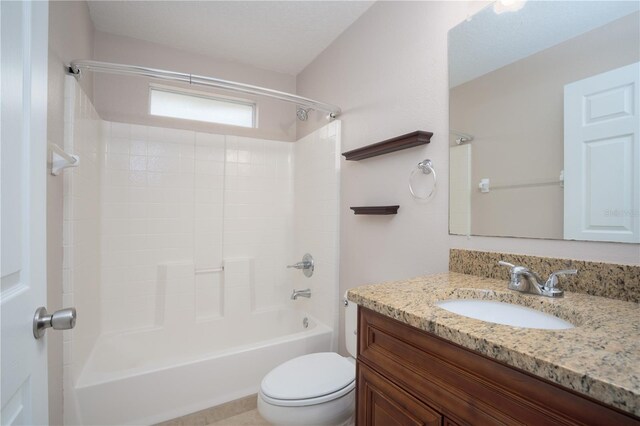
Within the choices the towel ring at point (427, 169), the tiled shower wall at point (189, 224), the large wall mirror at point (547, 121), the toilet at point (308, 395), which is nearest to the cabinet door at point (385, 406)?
the toilet at point (308, 395)

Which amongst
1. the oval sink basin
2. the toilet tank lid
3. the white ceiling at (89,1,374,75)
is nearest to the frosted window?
the white ceiling at (89,1,374,75)

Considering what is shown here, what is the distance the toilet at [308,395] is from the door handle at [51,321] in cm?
90

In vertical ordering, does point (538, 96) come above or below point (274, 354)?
above

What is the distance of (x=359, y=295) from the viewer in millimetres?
976

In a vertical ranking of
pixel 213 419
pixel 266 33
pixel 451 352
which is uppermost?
pixel 266 33

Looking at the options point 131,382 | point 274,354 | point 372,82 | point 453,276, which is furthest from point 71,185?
point 453,276

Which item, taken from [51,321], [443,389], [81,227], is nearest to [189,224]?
A: [81,227]

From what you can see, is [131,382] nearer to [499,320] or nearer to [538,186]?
[499,320]

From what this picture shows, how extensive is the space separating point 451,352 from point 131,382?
5.38 ft

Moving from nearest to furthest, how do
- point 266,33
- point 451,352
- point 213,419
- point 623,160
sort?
point 451,352 < point 623,160 < point 213,419 < point 266,33

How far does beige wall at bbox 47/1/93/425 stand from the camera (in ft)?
→ 4.11

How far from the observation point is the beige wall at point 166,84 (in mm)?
2215

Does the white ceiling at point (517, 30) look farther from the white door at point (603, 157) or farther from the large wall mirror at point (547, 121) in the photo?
the white door at point (603, 157)

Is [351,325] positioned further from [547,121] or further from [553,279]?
[547,121]
